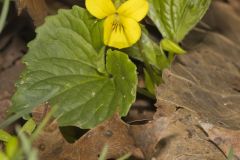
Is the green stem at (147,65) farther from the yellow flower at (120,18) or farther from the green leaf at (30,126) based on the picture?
the green leaf at (30,126)

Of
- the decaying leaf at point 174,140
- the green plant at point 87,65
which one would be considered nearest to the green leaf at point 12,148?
the green plant at point 87,65

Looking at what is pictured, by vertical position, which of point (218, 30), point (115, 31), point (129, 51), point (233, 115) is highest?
point (115, 31)

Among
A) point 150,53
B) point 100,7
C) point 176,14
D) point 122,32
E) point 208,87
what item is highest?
point 100,7

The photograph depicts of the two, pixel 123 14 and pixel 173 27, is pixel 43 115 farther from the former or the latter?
pixel 173 27

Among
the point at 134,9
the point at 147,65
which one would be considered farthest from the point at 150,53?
the point at 134,9

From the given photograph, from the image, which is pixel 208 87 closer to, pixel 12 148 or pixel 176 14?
pixel 176 14

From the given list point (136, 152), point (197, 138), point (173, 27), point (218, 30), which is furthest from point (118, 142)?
point (218, 30)
